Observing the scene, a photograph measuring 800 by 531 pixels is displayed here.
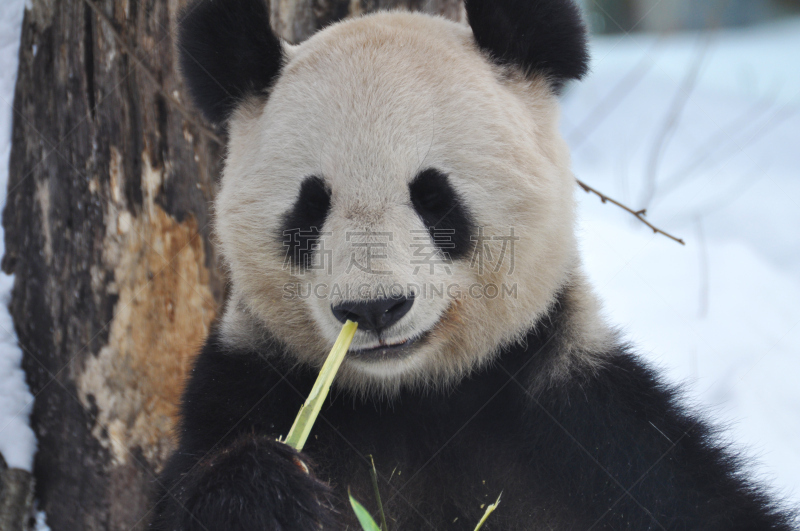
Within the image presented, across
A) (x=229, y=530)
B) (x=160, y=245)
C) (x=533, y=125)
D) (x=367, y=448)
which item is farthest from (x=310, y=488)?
(x=160, y=245)

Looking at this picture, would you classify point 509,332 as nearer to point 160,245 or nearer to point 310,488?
point 310,488

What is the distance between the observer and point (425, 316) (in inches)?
76.1

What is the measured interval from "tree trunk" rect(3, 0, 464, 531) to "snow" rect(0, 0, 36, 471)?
40 millimetres

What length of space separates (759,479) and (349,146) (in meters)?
1.85

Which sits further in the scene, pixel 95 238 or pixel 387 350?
pixel 95 238

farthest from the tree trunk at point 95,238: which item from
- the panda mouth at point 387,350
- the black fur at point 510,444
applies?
the panda mouth at point 387,350

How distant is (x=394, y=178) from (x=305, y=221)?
0.33 m

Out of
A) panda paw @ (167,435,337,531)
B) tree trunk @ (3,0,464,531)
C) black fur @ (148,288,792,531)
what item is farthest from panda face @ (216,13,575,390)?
tree trunk @ (3,0,464,531)

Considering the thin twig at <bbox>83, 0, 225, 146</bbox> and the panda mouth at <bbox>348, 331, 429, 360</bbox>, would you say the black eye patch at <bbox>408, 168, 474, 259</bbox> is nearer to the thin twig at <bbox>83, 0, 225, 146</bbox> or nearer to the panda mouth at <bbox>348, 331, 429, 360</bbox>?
the panda mouth at <bbox>348, 331, 429, 360</bbox>

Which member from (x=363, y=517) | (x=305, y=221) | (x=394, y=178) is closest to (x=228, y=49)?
(x=305, y=221)

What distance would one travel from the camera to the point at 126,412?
2900 millimetres

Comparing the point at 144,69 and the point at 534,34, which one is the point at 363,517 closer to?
the point at 534,34

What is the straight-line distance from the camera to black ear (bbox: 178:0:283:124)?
222 centimetres

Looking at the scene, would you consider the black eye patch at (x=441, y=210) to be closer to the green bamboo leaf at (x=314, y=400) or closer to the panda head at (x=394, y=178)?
the panda head at (x=394, y=178)
